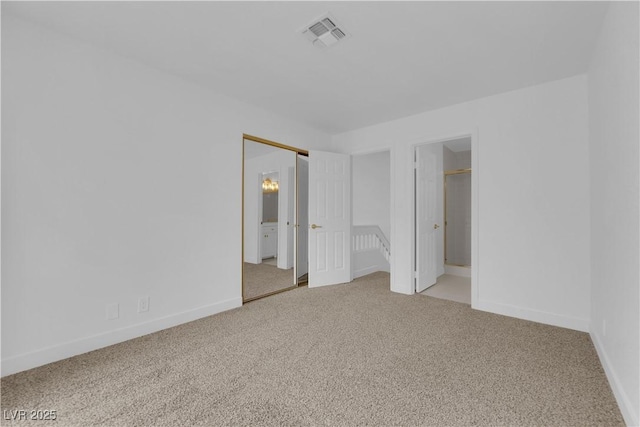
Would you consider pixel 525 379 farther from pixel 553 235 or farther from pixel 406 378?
pixel 553 235

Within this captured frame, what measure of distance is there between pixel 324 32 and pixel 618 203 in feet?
7.30

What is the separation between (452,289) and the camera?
163 inches

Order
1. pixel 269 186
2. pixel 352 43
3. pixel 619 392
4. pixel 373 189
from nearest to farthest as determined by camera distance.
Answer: pixel 619 392 → pixel 352 43 → pixel 373 189 → pixel 269 186

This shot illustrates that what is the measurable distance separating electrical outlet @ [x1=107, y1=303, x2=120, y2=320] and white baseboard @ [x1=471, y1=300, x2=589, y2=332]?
361 cm

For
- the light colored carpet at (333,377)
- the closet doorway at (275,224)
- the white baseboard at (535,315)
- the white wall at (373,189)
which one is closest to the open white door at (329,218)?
the closet doorway at (275,224)

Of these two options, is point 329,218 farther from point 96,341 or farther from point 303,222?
point 96,341

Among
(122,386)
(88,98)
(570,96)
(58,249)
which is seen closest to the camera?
(122,386)

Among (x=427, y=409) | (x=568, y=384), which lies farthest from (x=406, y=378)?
(x=568, y=384)

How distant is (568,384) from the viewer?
1.77 meters

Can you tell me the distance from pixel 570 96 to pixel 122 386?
440 cm

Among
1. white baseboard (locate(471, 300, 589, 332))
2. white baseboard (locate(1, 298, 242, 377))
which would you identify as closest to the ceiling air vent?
white baseboard (locate(1, 298, 242, 377))

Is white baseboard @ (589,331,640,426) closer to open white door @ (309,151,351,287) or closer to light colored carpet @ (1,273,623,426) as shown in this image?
A: light colored carpet @ (1,273,623,426)

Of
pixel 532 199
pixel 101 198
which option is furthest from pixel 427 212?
pixel 101 198

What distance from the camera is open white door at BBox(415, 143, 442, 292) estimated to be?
393 centimetres
